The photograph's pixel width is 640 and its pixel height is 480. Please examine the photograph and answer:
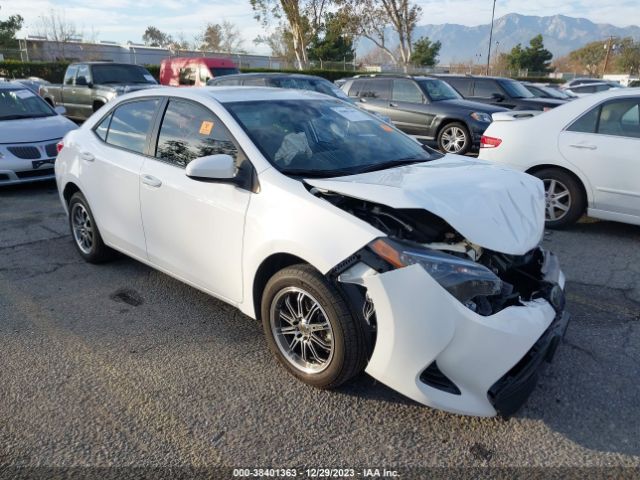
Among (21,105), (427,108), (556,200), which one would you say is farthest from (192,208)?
(427,108)

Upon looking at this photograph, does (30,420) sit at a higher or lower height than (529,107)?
lower

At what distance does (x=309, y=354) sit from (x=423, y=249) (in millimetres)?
945

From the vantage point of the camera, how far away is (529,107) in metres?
12.1

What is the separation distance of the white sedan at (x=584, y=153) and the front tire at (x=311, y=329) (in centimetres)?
401

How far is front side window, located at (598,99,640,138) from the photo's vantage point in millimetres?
5355

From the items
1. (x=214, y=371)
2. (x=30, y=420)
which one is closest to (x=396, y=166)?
(x=214, y=371)

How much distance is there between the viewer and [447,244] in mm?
2758

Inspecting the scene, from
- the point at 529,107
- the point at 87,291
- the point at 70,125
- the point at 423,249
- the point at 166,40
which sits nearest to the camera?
the point at 423,249

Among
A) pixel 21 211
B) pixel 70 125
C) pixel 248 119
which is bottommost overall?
pixel 21 211

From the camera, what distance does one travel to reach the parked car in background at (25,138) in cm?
759

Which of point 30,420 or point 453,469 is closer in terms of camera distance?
point 453,469

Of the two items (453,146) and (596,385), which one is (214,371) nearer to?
(596,385)

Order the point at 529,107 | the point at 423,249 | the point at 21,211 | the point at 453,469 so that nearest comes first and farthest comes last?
the point at 453,469 → the point at 423,249 → the point at 21,211 → the point at 529,107

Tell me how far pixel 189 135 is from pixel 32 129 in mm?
5748
